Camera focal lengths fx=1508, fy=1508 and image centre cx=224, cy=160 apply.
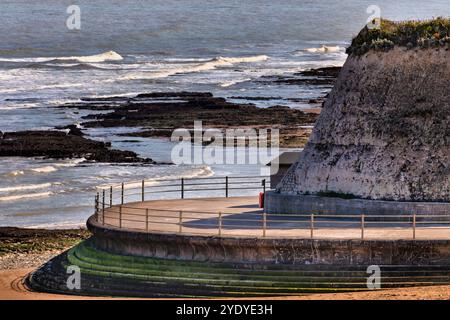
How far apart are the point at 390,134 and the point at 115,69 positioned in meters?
85.4

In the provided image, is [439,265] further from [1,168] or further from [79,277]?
[1,168]

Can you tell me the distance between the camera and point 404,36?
30.9 metres

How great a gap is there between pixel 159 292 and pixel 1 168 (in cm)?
2632

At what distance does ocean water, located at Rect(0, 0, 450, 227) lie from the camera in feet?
159

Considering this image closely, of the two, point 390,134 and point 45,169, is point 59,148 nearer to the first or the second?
point 45,169

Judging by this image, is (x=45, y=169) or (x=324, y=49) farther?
(x=324, y=49)

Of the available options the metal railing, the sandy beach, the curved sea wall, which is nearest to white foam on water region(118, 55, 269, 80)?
the sandy beach

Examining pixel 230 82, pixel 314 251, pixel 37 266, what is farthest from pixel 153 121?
pixel 314 251

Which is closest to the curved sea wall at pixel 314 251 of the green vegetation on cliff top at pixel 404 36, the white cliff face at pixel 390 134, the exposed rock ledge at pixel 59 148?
the white cliff face at pixel 390 134

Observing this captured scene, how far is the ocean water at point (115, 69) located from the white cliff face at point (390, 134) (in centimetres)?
1163

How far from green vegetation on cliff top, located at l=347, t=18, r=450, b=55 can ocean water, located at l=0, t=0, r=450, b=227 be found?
1205 cm

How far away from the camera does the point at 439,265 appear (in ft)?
89.4

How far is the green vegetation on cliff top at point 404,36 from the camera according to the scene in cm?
3069
